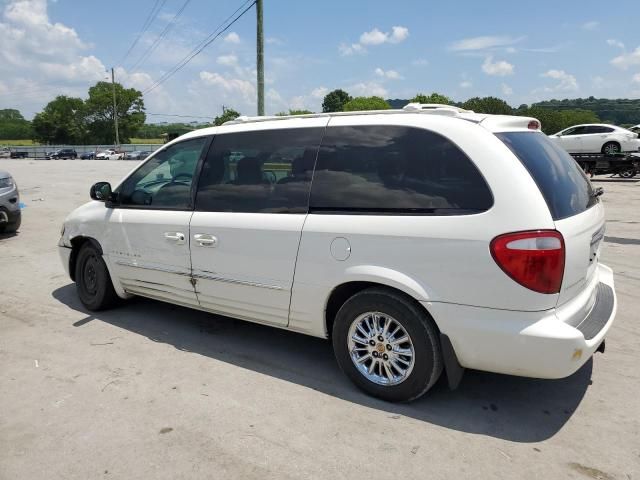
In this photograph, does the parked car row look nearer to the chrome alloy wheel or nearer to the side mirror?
the side mirror

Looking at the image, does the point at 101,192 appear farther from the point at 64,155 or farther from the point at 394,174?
the point at 64,155

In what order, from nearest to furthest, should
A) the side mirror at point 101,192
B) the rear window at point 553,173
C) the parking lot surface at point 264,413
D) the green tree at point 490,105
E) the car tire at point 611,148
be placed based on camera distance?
the parking lot surface at point 264,413 → the rear window at point 553,173 → the side mirror at point 101,192 → the car tire at point 611,148 → the green tree at point 490,105

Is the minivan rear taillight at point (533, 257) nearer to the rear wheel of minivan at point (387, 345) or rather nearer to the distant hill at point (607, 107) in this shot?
the rear wheel of minivan at point (387, 345)

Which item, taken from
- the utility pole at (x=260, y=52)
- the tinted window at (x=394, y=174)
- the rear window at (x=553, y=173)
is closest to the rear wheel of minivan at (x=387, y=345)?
the tinted window at (x=394, y=174)

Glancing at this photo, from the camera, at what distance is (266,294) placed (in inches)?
146

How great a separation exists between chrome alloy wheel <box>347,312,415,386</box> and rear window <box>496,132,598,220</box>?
1.17 metres

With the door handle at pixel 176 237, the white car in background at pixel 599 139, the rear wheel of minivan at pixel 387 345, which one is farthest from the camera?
the white car in background at pixel 599 139

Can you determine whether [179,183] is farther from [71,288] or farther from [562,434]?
[562,434]

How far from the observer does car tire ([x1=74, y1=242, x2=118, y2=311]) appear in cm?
498

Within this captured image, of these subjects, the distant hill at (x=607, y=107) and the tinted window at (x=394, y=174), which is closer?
the tinted window at (x=394, y=174)

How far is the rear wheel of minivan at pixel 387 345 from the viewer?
305cm

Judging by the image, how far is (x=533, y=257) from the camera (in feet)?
8.78

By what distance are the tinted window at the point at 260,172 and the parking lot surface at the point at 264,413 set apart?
1260mm

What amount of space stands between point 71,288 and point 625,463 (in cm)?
579
